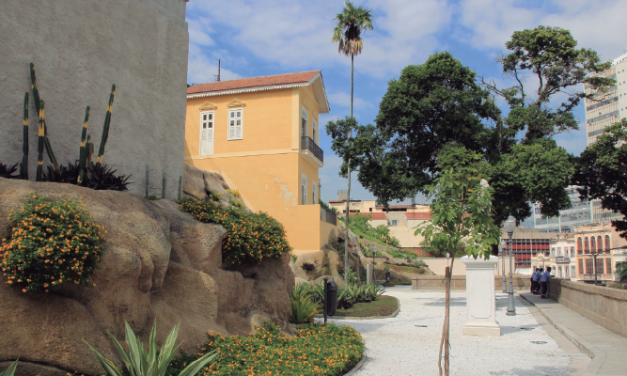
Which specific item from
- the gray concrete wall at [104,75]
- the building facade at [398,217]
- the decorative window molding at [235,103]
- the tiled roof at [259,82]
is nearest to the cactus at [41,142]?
the gray concrete wall at [104,75]

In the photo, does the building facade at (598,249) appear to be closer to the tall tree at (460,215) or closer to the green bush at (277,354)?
the green bush at (277,354)

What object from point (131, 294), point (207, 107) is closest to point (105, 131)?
point (131, 294)

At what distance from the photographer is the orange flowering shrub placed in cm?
527

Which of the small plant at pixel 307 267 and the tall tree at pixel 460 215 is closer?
the tall tree at pixel 460 215

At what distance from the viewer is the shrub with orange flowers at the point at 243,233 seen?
920 centimetres

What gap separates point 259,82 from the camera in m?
26.9

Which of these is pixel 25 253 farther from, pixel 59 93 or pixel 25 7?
pixel 25 7

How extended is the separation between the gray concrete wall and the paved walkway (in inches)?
358

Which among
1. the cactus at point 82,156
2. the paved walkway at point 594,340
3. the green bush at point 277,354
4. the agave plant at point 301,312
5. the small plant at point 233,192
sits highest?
the small plant at point 233,192

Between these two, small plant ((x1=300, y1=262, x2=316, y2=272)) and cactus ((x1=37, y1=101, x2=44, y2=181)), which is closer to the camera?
cactus ((x1=37, y1=101, x2=44, y2=181))

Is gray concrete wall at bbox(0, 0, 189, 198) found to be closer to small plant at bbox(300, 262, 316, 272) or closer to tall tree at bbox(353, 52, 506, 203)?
tall tree at bbox(353, 52, 506, 203)

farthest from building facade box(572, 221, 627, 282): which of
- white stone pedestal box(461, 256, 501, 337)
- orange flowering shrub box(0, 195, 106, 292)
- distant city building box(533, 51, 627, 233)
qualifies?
orange flowering shrub box(0, 195, 106, 292)

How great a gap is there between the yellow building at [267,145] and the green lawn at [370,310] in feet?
23.9

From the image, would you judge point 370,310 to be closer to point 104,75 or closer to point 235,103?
point 104,75
